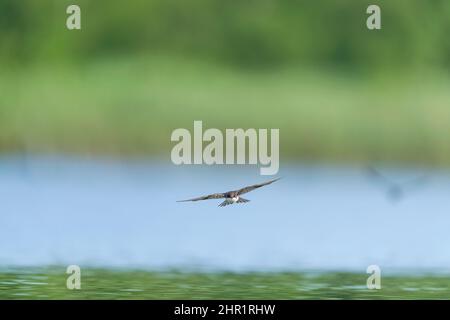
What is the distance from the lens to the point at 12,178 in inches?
754

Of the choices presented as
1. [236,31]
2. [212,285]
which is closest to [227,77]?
[236,31]

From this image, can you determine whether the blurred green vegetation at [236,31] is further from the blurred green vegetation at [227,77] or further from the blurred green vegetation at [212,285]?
the blurred green vegetation at [212,285]

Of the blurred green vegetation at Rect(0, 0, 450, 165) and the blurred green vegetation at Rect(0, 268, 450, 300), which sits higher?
the blurred green vegetation at Rect(0, 0, 450, 165)

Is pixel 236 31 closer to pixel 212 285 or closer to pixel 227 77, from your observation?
pixel 227 77

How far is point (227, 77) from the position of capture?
21.5m

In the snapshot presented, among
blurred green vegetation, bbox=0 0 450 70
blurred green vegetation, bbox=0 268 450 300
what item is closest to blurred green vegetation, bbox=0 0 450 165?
blurred green vegetation, bbox=0 0 450 70

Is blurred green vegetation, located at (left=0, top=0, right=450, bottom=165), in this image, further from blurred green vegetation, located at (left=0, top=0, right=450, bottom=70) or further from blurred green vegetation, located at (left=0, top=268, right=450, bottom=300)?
blurred green vegetation, located at (left=0, top=268, right=450, bottom=300)

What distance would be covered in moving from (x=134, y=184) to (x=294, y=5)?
4223 mm

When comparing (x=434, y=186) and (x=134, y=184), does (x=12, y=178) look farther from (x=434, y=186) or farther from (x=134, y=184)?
(x=434, y=186)

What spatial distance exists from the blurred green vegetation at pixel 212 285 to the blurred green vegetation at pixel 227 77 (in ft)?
13.2

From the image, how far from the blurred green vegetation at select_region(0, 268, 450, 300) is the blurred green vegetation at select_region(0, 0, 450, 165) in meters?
4.02

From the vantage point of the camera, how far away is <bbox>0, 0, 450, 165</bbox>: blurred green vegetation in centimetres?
2027

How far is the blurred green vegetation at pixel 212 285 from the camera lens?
14859 mm
